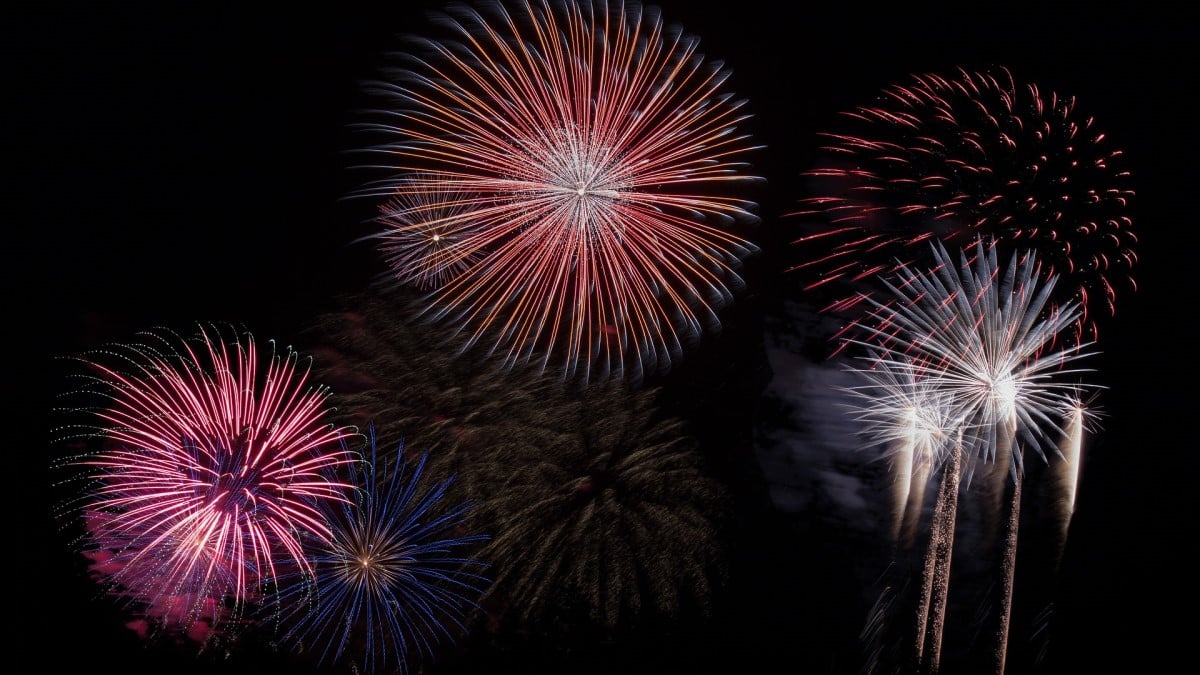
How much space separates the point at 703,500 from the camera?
33.6ft

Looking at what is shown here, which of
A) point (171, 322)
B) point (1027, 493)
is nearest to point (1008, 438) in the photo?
point (1027, 493)

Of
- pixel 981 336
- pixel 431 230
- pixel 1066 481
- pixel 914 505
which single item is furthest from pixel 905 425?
pixel 431 230

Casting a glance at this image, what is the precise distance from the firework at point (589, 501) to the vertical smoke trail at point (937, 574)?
12.2 feet

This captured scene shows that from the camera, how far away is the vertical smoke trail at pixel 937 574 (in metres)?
9.26

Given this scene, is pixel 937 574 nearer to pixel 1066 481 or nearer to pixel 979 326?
pixel 1066 481

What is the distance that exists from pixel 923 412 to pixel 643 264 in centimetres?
526

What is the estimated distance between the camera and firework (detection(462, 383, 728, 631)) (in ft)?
29.7

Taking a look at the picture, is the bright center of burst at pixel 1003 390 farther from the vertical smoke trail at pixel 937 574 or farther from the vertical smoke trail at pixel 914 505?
the vertical smoke trail at pixel 914 505

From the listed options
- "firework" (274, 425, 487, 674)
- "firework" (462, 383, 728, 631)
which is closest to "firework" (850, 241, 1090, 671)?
"firework" (462, 383, 728, 631)

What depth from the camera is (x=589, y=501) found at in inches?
364

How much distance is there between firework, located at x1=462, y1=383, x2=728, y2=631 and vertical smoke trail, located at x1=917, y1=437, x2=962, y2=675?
370 cm

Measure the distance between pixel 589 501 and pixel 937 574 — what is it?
6.06 metres

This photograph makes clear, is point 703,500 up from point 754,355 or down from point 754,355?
down

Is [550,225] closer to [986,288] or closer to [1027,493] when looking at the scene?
[986,288]
